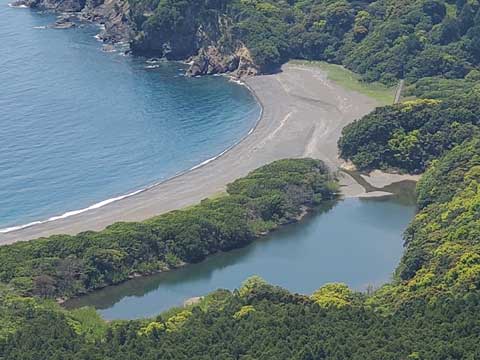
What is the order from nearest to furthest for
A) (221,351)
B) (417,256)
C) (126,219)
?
(221,351), (417,256), (126,219)

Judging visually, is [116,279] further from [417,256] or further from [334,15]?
[334,15]

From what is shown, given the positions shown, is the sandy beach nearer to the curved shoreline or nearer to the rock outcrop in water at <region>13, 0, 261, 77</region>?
the curved shoreline

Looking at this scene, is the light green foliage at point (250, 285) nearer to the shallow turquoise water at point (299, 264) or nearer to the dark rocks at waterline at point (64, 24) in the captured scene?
the shallow turquoise water at point (299, 264)

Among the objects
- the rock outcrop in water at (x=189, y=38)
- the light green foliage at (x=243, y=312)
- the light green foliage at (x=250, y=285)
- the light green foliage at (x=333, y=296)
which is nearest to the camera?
the light green foliage at (x=243, y=312)

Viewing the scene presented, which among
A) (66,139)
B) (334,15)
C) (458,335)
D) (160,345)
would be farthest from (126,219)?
(334,15)

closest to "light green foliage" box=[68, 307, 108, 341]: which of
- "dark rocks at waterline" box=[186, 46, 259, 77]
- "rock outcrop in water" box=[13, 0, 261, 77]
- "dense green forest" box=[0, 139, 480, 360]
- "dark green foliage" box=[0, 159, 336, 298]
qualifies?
"dense green forest" box=[0, 139, 480, 360]

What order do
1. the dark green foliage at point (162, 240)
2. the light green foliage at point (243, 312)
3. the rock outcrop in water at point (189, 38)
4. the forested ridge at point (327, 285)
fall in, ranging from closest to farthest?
1. the forested ridge at point (327, 285)
2. the light green foliage at point (243, 312)
3. the dark green foliage at point (162, 240)
4. the rock outcrop in water at point (189, 38)

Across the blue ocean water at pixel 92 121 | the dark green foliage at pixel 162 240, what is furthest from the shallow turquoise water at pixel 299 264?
the blue ocean water at pixel 92 121
